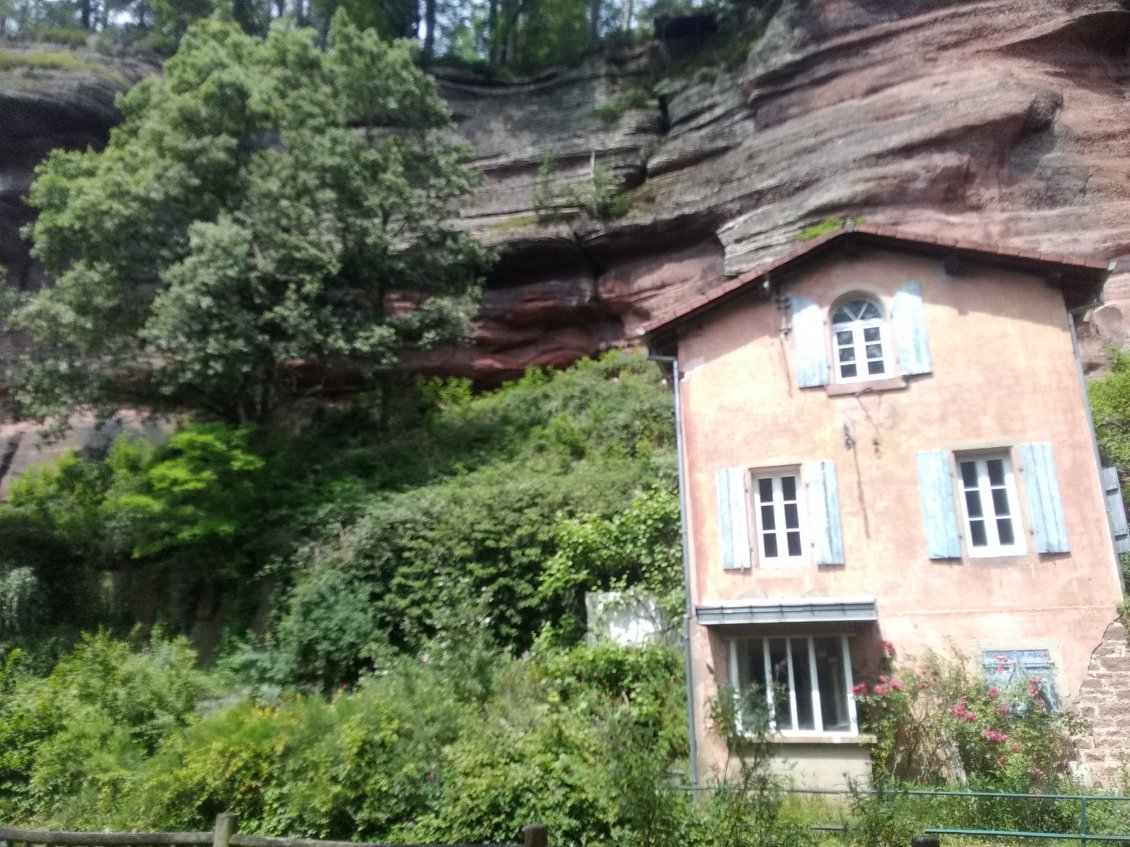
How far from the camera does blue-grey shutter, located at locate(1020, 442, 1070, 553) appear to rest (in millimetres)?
10883

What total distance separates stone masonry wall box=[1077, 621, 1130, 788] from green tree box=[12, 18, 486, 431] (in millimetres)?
13649

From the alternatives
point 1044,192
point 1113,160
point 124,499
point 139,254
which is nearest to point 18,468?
point 139,254

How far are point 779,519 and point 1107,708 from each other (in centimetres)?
440

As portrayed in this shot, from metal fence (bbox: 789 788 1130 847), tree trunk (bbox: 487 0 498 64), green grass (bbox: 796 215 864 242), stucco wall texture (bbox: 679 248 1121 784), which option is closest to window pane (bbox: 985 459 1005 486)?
stucco wall texture (bbox: 679 248 1121 784)

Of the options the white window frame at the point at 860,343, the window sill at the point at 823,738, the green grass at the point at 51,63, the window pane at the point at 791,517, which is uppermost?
the green grass at the point at 51,63

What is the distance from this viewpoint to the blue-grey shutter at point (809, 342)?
12.5 meters

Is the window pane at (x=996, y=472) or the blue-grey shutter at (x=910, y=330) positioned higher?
the blue-grey shutter at (x=910, y=330)

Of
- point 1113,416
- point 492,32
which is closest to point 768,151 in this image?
point 1113,416

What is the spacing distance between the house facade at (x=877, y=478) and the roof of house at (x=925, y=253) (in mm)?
36

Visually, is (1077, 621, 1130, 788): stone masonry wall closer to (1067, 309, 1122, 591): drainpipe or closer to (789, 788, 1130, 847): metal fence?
(1067, 309, 1122, 591): drainpipe

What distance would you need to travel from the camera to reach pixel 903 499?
38.2 ft

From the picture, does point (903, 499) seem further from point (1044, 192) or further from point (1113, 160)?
point (1113, 160)

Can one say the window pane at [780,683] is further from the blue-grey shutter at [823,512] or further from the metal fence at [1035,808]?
the metal fence at [1035,808]

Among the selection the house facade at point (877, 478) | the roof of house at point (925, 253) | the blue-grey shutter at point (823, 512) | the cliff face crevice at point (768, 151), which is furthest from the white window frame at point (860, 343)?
the cliff face crevice at point (768, 151)
